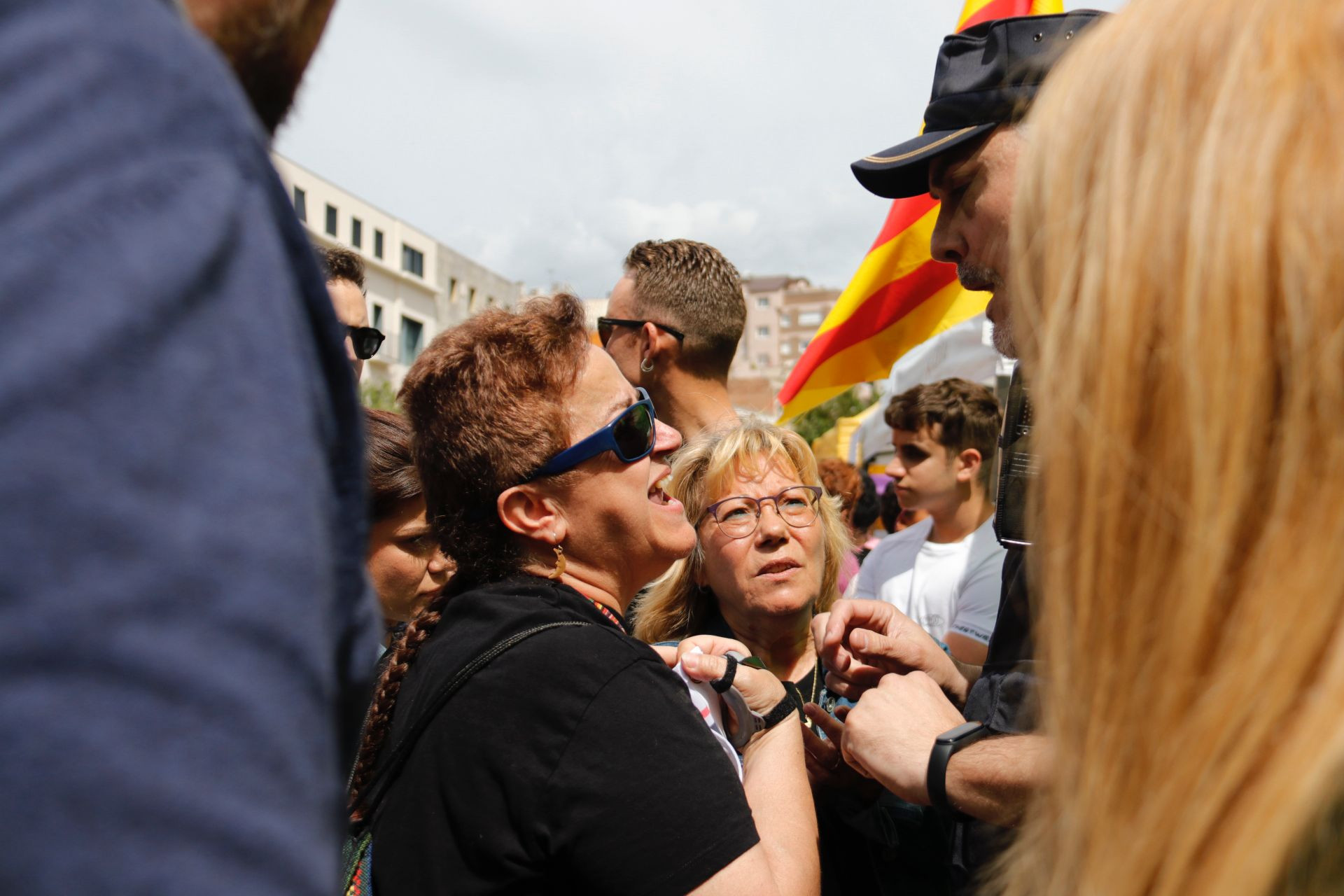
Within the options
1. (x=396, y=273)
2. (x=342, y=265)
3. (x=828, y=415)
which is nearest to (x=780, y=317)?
(x=828, y=415)

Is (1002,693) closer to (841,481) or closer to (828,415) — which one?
(841,481)

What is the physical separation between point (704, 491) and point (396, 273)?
5302cm

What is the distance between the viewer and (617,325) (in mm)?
4043

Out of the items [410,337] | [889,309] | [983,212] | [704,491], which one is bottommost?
[410,337]

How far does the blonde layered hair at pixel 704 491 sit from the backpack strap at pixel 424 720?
58.8 inches

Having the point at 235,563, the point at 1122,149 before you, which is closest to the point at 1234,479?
the point at 1122,149

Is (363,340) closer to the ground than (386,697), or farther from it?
farther from it

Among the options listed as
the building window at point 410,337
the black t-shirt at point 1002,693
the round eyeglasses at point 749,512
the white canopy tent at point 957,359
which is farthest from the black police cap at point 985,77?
the building window at point 410,337

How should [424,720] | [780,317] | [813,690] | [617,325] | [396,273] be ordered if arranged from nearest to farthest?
[424,720]
[813,690]
[617,325]
[396,273]
[780,317]

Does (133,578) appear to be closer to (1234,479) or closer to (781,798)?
(1234,479)

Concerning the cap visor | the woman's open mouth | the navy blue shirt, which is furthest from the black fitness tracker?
the navy blue shirt

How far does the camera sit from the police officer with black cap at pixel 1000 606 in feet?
6.29

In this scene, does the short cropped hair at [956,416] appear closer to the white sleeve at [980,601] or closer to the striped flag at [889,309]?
the striped flag at [889,309]

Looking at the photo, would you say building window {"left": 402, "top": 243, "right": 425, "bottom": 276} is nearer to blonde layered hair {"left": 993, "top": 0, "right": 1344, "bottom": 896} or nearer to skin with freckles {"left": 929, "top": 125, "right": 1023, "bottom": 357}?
skin with freckles {"left": 929, "top": 125, "right": 1023, "bottom": 357}
